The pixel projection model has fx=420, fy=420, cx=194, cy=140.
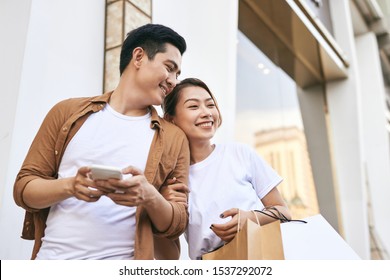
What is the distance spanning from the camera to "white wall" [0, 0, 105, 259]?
6.50 feet

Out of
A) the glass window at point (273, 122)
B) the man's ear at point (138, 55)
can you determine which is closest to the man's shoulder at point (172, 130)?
the man's ear at point (138, 55)

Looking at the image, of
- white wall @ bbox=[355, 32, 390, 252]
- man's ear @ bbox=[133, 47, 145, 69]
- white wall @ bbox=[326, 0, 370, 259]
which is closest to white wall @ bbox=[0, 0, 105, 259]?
man's ear @ bbox=[133, 47, 145, 69]

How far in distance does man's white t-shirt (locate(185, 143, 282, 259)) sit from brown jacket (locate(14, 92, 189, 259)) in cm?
14

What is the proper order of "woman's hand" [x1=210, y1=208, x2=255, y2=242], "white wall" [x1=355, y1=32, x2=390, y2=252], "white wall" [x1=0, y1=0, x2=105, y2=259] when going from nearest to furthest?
"woman's hand" [x1=210, y1=208, x2=255, y2=242] < "white wall" [x1=0, y1=0, x2=105, y2=259] < "white wall" [x1=355, y1=32, x2=390, y2=252]

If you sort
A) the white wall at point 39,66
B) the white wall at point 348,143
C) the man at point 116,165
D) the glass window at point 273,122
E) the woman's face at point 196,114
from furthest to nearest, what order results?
the white wall at point 348,143 < the glass window at point 273,122 < the white wall at point 39,66 < the woman's face at point 196,114 < the man at point 116,165

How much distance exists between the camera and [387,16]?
939cm

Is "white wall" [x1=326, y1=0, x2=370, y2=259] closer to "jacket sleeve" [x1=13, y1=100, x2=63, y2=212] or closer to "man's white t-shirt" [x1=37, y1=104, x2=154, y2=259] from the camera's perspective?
"man's white t-shirt" [x1=37, y1=104, x2=154, y2=259]

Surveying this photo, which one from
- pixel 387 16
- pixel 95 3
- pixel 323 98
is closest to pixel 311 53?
pixel 323 98

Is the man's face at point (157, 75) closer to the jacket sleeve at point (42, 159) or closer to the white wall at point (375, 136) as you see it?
the jacket sleeve at point (42, 159)

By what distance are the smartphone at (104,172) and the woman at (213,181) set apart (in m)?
0.30

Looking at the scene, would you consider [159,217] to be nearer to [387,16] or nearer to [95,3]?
[95,3]

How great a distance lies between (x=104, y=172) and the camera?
1084 millimetres

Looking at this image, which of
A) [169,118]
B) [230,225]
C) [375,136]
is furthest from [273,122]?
[230,225]

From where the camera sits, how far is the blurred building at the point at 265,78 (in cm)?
221
